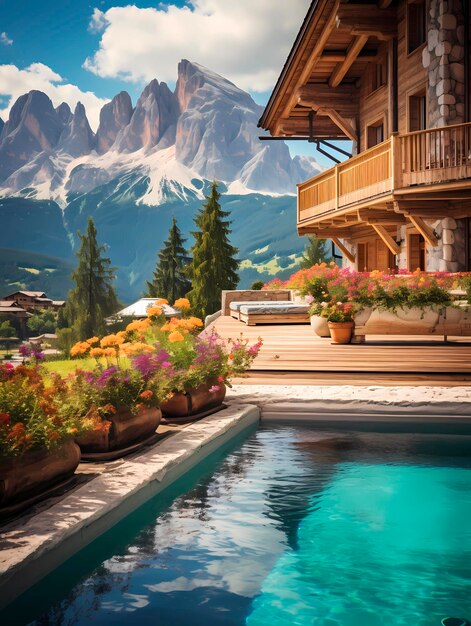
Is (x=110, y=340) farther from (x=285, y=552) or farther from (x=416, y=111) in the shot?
(x=416, y=111)

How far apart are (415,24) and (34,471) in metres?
16.6

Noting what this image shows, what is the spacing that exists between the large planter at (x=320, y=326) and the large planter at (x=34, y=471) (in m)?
8.47

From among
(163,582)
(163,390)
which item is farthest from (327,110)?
(163,582)

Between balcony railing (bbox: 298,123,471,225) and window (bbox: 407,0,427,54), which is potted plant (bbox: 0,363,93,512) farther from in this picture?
window (bbox: 407,0,427,54)

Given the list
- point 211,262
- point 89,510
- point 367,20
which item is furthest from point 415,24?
point 211,262

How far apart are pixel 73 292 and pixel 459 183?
6383 cm

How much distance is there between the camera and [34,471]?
187 inches

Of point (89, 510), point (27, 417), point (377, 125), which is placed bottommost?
point (89, 510)

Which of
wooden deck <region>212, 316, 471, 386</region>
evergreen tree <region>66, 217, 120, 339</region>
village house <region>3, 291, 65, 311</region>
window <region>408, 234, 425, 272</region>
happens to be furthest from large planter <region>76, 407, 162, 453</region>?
village house <region>3, 291, 65, 311</region>

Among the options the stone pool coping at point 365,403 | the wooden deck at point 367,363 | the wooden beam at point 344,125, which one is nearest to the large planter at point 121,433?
the stone pool coping at point 365,403

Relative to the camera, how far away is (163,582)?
4.27 metres

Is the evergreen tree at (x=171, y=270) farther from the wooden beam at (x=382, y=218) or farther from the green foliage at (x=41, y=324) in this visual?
the wooden beam at (x=382, y=218)

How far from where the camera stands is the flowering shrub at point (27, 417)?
450cm

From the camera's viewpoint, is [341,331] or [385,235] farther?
[385,235]
